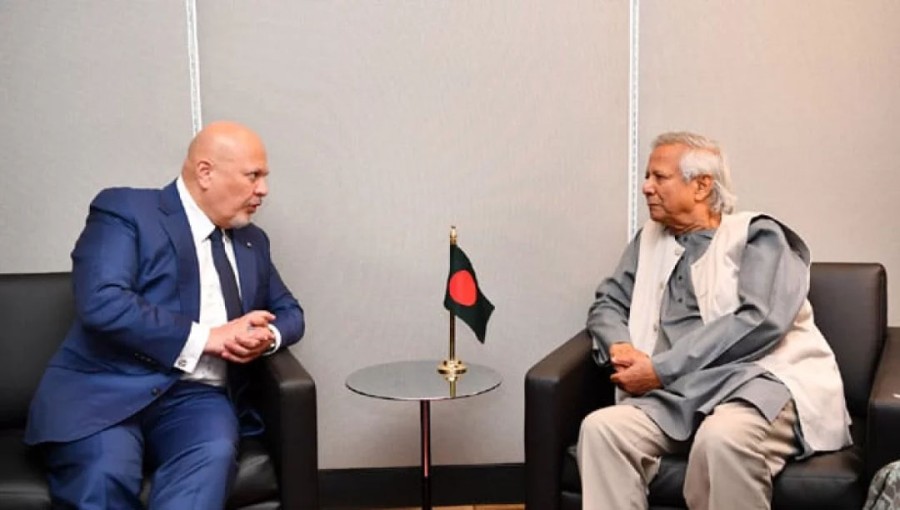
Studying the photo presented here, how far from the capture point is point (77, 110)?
354cm

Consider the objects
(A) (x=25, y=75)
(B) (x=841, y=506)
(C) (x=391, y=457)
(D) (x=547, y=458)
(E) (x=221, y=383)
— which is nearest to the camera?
(B) (x=841, y=506)

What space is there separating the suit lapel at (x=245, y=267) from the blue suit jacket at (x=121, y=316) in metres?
0.16

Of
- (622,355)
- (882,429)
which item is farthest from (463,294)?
(882,429)

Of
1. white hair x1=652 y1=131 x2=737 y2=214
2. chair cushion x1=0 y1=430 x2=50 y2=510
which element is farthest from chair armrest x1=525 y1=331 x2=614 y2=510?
chair cushion x1=0 y1=430 x2=50 y2=510

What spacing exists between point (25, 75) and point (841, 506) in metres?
2.75

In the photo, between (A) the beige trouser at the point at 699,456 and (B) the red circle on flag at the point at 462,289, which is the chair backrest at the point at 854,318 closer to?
(A) the beige trouser at the point at 699,456

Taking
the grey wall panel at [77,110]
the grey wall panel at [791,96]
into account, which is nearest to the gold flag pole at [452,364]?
the grey wall panel at [791,96]

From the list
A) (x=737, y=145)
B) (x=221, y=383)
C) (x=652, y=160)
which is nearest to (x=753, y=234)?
(x=652, y=160)

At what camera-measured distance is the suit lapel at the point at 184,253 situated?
306 centimetres

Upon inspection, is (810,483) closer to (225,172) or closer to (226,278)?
(226,278)

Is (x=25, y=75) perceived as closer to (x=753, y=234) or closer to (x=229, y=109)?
(x=229, y=109)

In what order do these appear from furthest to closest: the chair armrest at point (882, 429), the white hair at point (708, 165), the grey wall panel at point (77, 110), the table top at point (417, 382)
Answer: the grey wall panel at point (77, 110), the white hair at point (708, 165), the table top at point (417, 382), the chair armrest at point (882, 429)

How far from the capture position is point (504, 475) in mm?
3861

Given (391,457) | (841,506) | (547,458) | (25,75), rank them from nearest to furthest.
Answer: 1. (841,506)
2. (547,458)
3. (25,75)
4. (391,457)
